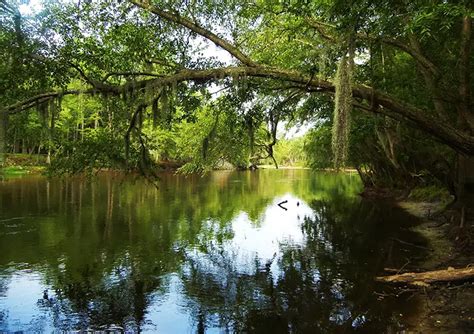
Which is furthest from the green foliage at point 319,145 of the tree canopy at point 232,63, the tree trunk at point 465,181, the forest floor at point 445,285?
the tree canopy at point 232,63

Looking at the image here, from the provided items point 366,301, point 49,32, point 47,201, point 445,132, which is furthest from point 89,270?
point 47,201

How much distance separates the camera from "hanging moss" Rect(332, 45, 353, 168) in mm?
7965

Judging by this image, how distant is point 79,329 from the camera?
896 centimetres

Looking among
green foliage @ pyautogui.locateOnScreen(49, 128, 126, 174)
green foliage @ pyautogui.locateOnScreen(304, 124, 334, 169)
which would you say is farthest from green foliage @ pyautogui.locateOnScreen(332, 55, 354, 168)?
green foliage @ pyautogui.locateOnScreen(304, 124, 334, 169)

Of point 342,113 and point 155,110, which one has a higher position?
→ point 155,110

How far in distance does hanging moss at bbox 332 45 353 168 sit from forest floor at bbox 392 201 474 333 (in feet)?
12.0

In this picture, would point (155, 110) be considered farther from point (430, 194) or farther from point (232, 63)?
point (430, 194)

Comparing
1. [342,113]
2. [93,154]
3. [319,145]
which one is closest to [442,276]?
[342,113]

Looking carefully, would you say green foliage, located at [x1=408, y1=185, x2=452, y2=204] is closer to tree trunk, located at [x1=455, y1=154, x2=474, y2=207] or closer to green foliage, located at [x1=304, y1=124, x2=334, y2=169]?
green foliage, located at [x1=304, y1=124, x2=334, y2=169]

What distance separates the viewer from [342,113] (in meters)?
8.10

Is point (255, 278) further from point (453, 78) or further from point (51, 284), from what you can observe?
point (453, 78)

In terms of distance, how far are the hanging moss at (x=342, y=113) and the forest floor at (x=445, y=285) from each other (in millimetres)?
3644

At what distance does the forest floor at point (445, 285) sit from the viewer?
29.1 ft

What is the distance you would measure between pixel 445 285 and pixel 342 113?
15.4ft
